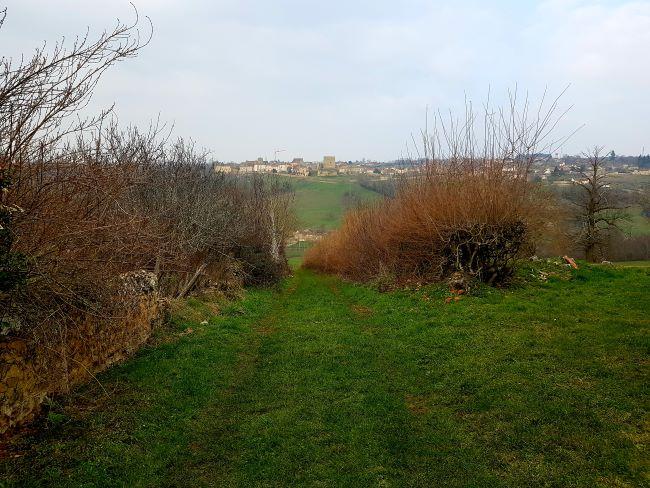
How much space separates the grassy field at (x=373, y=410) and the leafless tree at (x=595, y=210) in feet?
84.3

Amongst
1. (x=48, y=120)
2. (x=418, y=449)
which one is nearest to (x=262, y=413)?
(x=418, y=449)

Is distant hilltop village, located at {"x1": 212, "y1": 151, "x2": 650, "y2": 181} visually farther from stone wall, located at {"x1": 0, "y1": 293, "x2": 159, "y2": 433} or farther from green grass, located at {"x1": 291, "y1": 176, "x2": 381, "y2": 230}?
stone wall, located at {"x1": 0, "y1": 293, "x2": 159, "y2": 433}

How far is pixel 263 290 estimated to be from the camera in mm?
24641

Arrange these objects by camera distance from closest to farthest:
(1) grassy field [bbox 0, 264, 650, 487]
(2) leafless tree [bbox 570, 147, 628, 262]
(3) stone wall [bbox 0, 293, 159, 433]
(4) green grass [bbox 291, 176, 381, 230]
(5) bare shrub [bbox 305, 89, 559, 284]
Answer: (1) grassy field [bbox 0, 264, 650, 487] < (3) stone wall [bbox 0, 293, 159, 433] < (5) bare shrub [bbox 305, 89, 559, 284] < (2) leafless tree [bbox 570, 147, 628, 262] < (4) green grass [bbox 291, 176, 381, 230]

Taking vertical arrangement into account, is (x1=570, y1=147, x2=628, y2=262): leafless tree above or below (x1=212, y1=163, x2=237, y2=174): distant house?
below

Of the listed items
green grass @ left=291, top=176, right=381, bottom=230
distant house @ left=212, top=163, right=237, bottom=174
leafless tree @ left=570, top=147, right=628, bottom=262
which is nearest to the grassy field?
distant house @ left=212, top=163, right=237, bottom=174

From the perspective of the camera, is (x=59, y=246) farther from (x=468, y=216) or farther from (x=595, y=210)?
(x=595, y=210)

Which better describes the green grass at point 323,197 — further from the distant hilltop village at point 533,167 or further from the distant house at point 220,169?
the distant house at point 220,169

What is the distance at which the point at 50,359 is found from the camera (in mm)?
6559

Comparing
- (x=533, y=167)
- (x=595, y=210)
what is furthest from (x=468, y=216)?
(x=595, y=210)

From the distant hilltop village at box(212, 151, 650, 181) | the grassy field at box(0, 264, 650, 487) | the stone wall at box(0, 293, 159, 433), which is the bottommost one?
the grassy field at box(0, 264, 650, 487)

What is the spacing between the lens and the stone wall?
5.77 m

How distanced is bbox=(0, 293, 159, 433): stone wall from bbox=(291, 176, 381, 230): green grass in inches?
2699

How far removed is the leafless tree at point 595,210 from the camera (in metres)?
34.5
